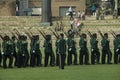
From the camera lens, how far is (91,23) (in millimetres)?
52000

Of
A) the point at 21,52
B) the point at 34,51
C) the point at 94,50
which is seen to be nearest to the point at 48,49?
the point at 34,51

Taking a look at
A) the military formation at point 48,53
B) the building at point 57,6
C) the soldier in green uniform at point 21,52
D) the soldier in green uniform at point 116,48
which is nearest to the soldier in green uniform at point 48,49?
the military formation at point 48,53

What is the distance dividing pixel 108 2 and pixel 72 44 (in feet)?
138

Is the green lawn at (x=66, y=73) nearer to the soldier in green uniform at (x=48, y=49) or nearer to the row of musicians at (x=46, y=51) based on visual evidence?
the row of musicians at (x=46, y=51)

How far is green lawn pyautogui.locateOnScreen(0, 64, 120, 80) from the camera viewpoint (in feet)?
81.2

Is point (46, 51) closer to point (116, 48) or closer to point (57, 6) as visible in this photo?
point (116, 48)

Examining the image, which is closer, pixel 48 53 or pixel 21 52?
pixel 21 52

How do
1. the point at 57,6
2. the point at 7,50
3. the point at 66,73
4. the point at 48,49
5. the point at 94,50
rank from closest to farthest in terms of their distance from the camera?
the point at 66,73 → the point at 7,50 → the point at 48,49 → the point at 94,50 → the point at 57,6

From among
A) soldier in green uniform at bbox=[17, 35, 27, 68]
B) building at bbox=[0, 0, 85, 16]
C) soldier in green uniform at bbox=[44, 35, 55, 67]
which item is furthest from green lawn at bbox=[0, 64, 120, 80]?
building at bbox=[0, 0, 85, 16]

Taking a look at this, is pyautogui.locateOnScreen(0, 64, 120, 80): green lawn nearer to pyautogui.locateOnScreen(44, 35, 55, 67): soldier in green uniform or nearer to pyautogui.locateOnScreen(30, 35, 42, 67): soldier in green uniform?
pyautogui.locateOnScreen(30, 35, 42, 67): soldier in green uniform

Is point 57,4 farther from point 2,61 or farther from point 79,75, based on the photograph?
point 79,75

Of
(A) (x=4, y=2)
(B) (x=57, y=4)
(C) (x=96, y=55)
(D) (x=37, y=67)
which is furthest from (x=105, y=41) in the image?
(B) (x=57, y=4)

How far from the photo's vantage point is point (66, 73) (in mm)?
26281

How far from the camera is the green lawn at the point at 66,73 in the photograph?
81.2ft
